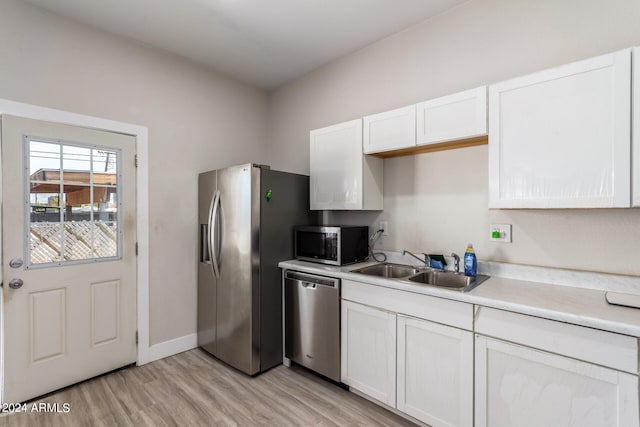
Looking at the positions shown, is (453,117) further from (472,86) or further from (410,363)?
(410,363)

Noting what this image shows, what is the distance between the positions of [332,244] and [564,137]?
5.32ft

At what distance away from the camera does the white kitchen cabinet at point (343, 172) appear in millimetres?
2492

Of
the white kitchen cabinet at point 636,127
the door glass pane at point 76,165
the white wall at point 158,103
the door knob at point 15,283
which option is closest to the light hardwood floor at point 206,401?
the white wall at point 158,103

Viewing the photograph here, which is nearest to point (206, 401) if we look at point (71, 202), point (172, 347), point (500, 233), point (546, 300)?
point (172, 347)

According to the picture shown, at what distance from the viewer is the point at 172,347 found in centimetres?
289

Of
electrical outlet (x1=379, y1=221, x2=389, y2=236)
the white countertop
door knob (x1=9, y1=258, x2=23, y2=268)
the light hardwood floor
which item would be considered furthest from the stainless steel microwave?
door knob (x1=9, y1=258, x2=23, y2=268)

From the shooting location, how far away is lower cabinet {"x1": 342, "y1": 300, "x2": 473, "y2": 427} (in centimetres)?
167

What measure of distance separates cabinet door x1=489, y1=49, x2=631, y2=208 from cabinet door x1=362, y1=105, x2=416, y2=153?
1.71 feet

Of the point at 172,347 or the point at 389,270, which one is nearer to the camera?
the point at 389,270

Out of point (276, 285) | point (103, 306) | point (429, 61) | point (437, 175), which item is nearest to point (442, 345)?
point (437, 175)

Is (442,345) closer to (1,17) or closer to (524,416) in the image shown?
(524,416)

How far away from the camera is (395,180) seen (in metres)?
2.62

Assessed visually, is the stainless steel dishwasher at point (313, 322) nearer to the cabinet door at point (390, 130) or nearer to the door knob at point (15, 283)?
the cabinet door at point (390, 130)

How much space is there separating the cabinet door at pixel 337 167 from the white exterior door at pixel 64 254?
5.35 feet
